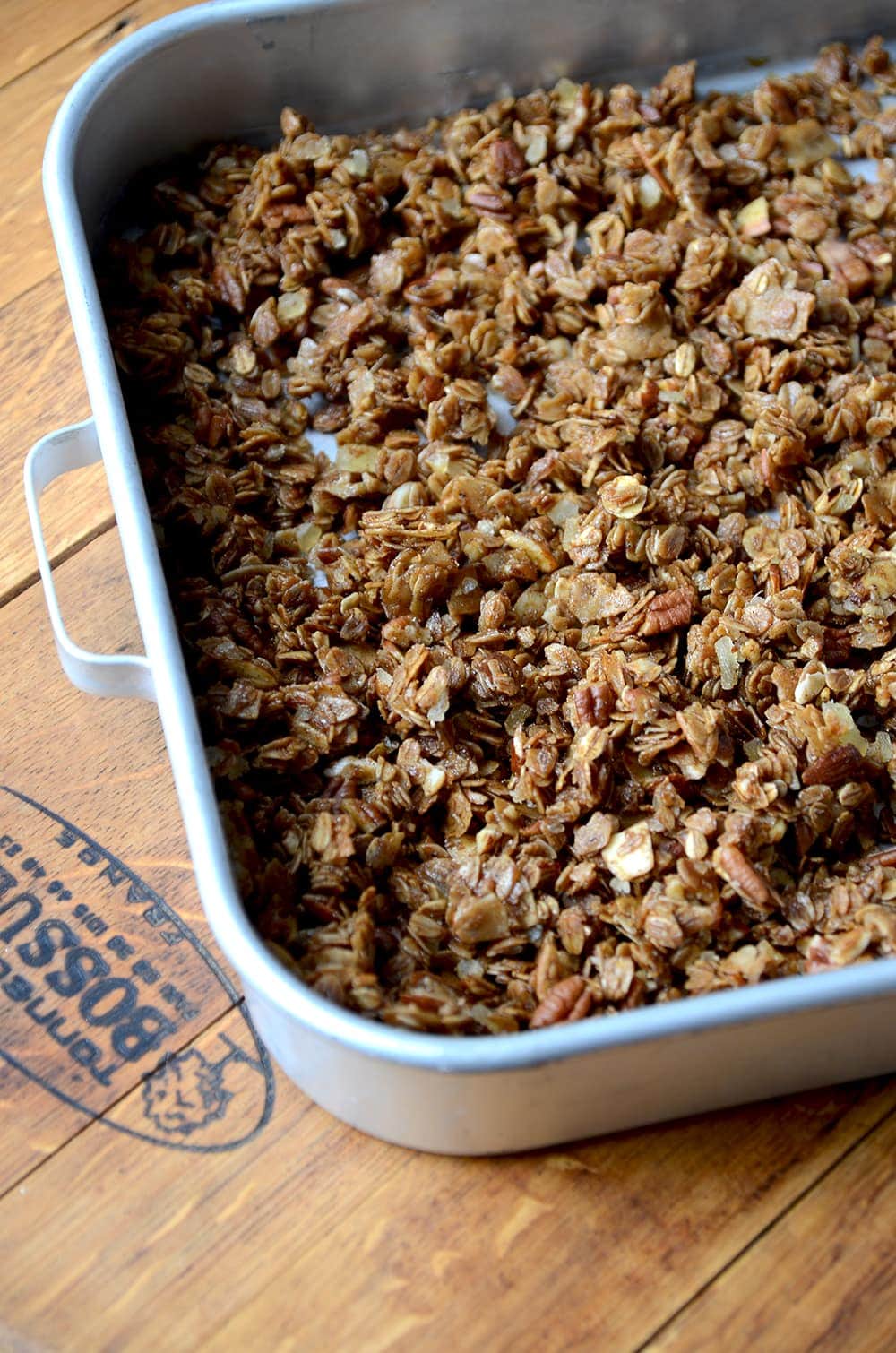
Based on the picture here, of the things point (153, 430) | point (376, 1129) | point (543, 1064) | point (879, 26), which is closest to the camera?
point (543, 1064)

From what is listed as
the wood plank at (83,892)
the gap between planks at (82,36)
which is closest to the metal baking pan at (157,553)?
the wood plank at (83,892)

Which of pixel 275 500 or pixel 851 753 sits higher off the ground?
pixel 275 500

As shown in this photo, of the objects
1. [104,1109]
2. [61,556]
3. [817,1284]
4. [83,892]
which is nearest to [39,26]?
[61,556]

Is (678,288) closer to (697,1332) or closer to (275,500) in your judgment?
(275,500)

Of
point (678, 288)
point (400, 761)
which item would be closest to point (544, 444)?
point (678, 288)

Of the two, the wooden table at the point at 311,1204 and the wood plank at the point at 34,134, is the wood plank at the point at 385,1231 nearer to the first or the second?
the wooden table at the point at 311,1204

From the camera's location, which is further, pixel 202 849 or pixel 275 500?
pixel 275 500
